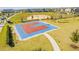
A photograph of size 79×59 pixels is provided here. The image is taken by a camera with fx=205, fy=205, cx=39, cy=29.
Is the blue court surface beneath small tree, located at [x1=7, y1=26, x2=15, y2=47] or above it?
above

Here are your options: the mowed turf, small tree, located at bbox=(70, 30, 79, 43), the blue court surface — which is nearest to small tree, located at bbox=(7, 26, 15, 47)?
the blue court surface

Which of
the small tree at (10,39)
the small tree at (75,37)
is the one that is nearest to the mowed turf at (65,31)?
the small tree at (75,37)

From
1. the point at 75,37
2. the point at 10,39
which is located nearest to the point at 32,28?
the point at 10,39

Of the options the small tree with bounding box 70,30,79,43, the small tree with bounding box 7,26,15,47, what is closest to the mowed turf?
the small tree with bounding box 70,30,79,43

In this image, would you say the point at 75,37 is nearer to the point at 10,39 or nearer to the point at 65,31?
the point at 65,31

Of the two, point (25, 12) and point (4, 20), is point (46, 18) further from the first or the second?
point (4, 20)

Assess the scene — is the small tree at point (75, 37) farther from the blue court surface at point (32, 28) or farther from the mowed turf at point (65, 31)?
the blue court surface at point (32, 28)

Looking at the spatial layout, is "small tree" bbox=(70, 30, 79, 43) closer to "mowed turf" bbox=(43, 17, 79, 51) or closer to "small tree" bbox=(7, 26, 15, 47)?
"mowed turf" bbox=(43, 17, 79, 51)
